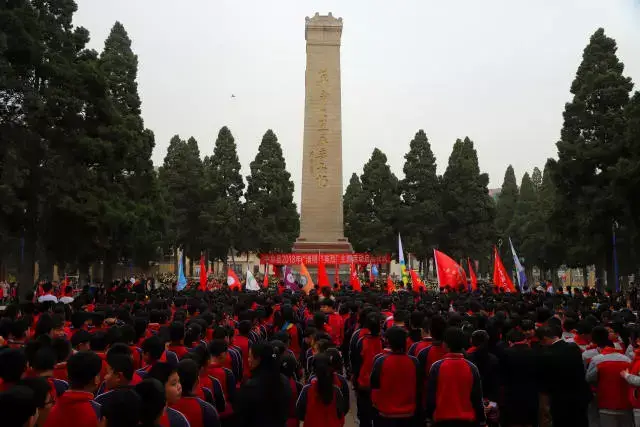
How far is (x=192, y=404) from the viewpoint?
3912mm

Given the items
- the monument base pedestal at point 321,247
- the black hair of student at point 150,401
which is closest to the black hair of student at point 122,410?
the black hair of student at point 150,401

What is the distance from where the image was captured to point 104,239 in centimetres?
2006

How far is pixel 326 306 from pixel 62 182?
10361 millimetres

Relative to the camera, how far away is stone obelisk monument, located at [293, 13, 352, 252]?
1267 inches

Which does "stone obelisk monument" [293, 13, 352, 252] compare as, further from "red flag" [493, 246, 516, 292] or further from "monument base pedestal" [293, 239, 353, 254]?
"red flag" [493, 246, 516, 292]

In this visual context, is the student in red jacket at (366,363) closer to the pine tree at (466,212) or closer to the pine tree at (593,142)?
the pine tree at (593,142)

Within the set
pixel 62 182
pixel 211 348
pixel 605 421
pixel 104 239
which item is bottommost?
pixel 605 421

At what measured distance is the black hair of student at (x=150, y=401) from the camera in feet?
10.4

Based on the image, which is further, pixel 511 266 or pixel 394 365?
pixel 511 266

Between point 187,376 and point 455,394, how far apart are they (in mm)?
2053

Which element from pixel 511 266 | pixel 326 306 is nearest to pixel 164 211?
pixel 326 306

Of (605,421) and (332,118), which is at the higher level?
A: (332,118)

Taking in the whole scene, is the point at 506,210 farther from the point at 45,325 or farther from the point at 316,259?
the point at 45,325

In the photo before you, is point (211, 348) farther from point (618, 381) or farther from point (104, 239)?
point (104, 239)
